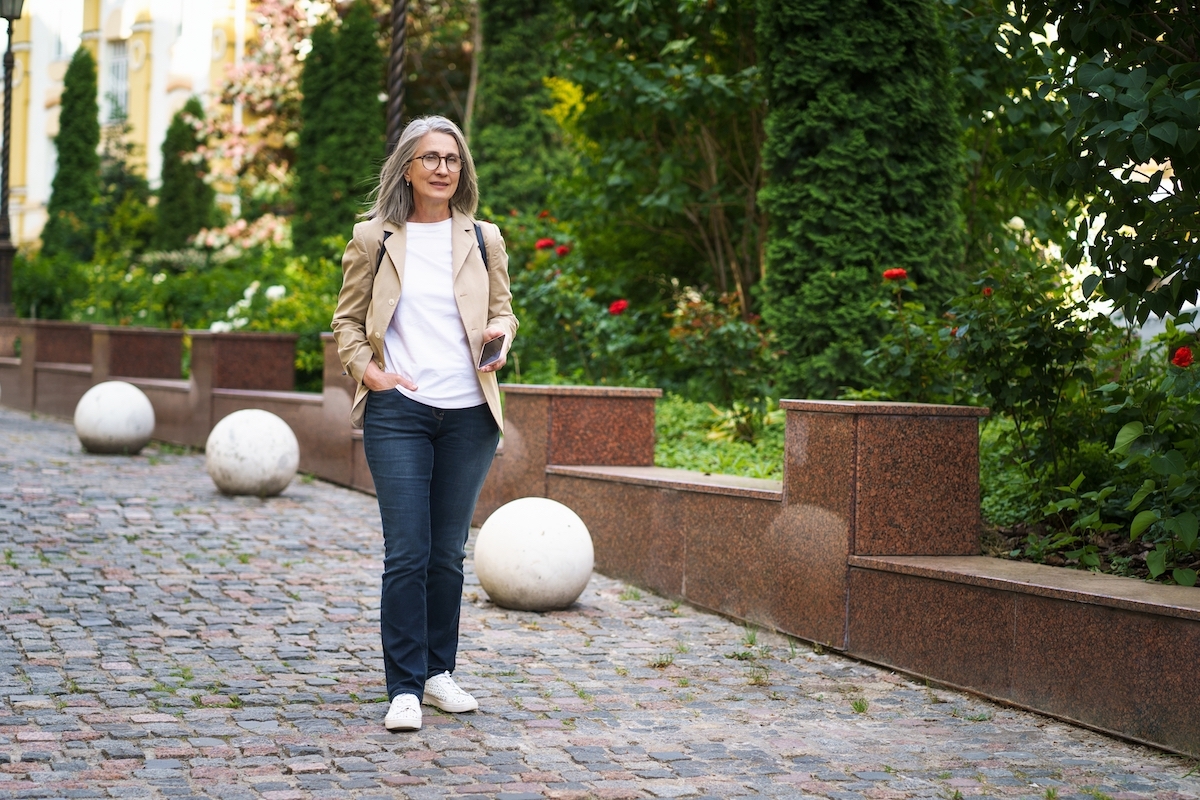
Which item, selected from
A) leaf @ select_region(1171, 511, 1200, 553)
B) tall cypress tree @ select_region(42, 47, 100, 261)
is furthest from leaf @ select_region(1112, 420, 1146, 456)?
tall cypress tree @ select_region(42, 47, 100, 261)

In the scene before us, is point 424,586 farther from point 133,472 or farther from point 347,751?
point 133,472

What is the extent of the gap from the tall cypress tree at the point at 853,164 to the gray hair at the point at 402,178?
5.33m

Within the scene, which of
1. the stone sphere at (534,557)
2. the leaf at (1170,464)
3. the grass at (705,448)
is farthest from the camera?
the grass at (705,448)

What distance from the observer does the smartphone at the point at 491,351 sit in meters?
4.93

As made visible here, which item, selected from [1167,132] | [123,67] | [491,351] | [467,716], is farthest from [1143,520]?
[123,67]

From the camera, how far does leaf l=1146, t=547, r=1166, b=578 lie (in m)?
5.32

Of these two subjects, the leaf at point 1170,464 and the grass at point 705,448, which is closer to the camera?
the leaf at point 1170,464

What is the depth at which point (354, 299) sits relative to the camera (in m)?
4.98

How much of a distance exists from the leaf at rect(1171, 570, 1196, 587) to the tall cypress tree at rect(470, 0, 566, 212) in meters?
13.4

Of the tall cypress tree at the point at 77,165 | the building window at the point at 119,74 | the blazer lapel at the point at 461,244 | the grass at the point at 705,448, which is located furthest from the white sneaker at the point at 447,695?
the building window at the point at 119,74

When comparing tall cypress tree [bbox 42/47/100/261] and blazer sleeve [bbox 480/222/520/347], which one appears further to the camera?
tall cypress tree [bbox 42/47/100/261]

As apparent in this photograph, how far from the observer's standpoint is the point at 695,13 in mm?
12078

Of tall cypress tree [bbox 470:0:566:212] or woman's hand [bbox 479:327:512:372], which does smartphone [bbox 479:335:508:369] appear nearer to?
woman's hand [bbox 479:327:512:372]

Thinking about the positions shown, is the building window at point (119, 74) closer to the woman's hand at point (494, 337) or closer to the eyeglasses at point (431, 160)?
the eyeglasses at point (431, 160)
